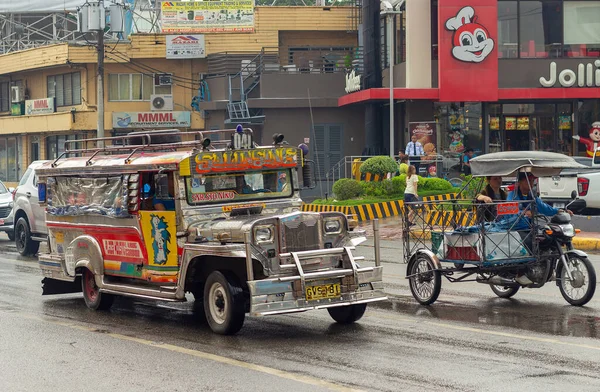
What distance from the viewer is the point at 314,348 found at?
1006cm

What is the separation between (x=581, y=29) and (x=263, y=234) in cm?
2847

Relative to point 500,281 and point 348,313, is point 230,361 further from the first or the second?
point 500,281

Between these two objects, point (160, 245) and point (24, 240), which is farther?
point (24, 240)

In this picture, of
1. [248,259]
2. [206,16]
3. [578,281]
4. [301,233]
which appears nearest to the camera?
[248,259]

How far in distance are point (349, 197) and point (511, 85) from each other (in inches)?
357

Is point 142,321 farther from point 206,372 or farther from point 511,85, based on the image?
point 511,85

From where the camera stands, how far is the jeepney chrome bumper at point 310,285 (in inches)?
408

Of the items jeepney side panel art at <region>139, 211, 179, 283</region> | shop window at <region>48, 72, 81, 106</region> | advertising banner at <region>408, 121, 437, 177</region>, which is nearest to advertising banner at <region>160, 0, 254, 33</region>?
shop window at <region>48, 72, 81, 106</region>

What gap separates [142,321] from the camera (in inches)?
492

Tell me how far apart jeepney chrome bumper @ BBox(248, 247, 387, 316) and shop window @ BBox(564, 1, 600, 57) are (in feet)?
89.7

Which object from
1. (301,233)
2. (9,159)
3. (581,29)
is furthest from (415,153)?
(9,159)

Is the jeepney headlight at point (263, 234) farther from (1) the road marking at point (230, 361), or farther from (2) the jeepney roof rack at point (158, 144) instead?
(2) the jeepney roof rack at point (158, 144)

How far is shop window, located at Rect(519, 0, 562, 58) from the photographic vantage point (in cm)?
3591

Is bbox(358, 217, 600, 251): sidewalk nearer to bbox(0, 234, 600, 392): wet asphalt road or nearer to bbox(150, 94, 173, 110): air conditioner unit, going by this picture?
bbox(0, 234, 600, 392): wet asphalt road
